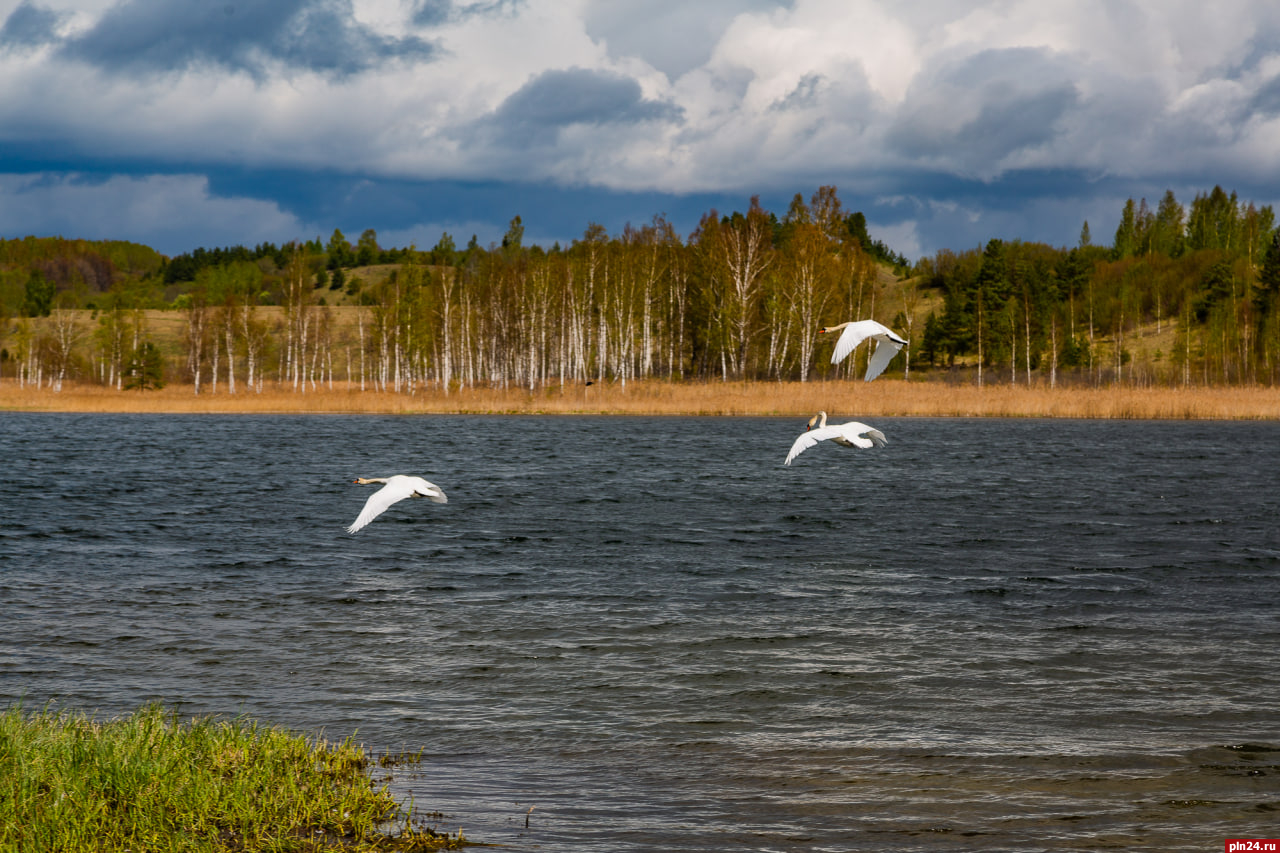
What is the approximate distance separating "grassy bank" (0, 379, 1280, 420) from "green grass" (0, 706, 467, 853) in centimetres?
4564

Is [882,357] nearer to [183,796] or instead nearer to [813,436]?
[813,436]

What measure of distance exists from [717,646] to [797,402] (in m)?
42.2

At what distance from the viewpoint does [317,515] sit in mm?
25953

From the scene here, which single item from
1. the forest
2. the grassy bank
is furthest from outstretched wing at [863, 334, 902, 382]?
the forest

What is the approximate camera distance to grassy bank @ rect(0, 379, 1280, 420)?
54.2 meters

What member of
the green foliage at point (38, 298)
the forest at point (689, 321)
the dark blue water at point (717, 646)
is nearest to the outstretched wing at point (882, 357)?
the dark blue water at point (717, 646)

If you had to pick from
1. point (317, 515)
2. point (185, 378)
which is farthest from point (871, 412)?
point (185, 378)

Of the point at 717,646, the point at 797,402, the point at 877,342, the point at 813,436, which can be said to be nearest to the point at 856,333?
the point at 877,342

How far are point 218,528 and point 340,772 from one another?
1689 cm

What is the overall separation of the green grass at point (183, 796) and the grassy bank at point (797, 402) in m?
45.6

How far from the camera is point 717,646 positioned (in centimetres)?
1333

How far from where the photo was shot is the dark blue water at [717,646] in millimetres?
8234

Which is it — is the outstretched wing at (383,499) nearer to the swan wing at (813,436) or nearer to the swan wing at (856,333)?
the swan wing at (813,436)

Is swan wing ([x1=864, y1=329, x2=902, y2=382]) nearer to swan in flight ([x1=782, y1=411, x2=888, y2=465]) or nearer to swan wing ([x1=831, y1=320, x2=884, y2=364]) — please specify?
swan wing ([x1=831, y1=320, x2=884, y2=364])
